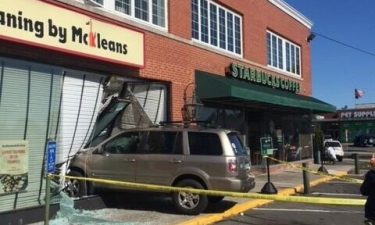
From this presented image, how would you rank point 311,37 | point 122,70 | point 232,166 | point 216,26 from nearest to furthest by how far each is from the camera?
point 232,166 → point 122,70 → point 216,26 → point 311,37

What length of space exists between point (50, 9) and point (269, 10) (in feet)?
52.3

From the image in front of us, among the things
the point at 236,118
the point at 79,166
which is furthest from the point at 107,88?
the point at 236,118

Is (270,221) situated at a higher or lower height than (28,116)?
lower

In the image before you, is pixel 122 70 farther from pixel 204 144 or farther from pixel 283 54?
pixel 283 54

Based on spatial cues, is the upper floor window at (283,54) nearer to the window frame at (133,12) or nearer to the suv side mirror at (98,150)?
the window frame at (133,12)

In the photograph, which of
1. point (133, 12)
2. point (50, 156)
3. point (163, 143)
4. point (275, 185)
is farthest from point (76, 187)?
point (275, 185)

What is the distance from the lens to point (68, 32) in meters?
12.6

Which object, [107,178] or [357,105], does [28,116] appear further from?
[357,105]

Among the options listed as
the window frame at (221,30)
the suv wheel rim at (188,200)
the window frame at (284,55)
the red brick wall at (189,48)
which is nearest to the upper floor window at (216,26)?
the window frame at (221,30)

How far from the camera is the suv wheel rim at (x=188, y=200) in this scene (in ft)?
41.0

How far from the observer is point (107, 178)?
43.5 ft

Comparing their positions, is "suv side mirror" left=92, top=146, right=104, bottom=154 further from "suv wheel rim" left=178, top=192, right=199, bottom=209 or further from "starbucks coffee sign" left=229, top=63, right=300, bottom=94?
"starbucks coffee sign" left=229, top=63, right=300, bottom=94

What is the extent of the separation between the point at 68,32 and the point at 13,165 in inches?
→ 125

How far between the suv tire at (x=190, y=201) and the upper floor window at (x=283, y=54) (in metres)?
14.9
